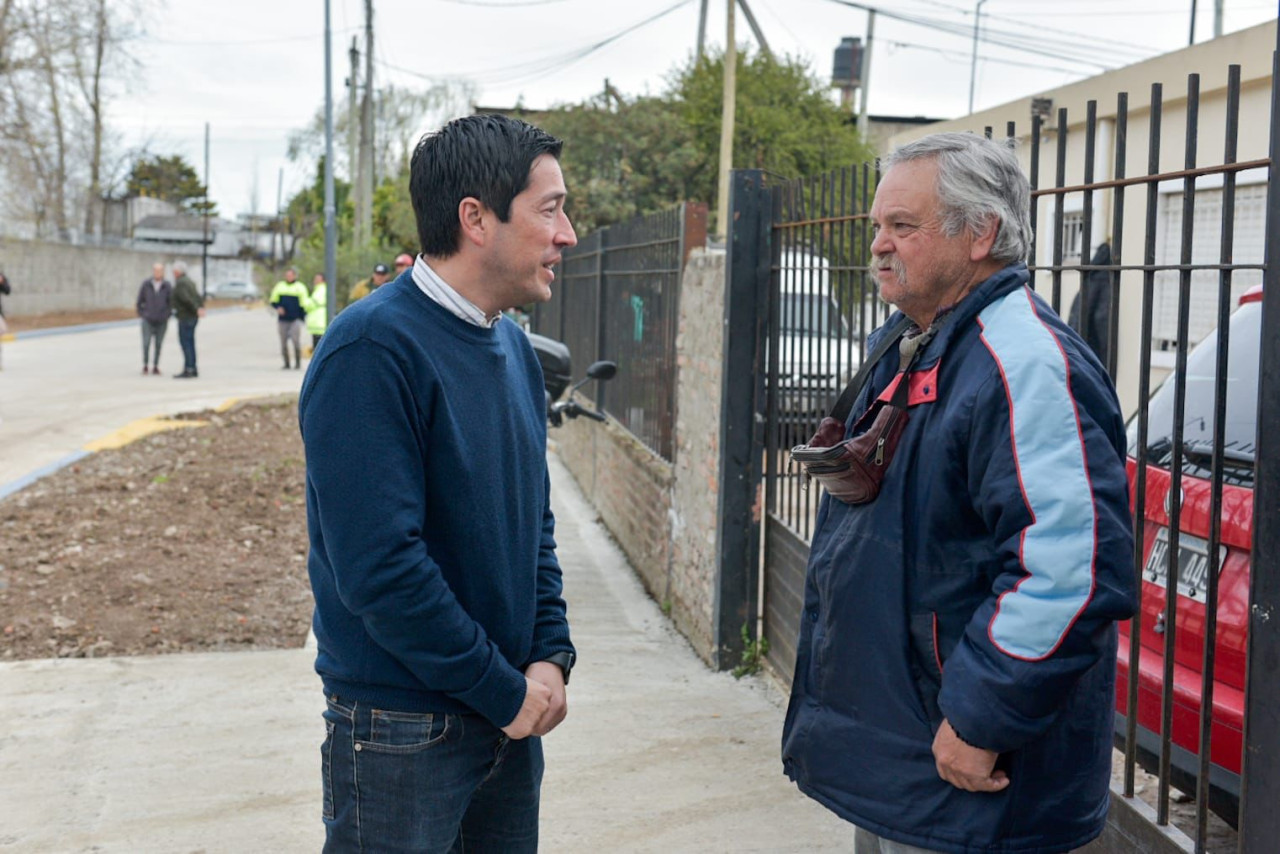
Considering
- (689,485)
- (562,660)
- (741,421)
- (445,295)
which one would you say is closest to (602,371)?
(689,485)

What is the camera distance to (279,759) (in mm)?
4844

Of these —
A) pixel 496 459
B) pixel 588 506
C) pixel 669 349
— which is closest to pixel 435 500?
pixel 496 459

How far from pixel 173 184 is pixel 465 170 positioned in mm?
112413

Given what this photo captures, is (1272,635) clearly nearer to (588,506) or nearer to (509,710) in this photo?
(509,710)

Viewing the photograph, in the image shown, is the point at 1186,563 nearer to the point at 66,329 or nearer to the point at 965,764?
the point at 965,764

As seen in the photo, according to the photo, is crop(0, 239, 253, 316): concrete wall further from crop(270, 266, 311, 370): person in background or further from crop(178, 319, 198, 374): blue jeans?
crop(178, 319, 198, 374): blue jeans

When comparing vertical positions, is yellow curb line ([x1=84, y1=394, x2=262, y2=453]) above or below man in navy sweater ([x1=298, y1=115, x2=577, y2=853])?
below

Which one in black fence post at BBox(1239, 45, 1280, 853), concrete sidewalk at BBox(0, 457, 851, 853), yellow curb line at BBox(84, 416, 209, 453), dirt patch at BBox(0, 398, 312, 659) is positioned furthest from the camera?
yellow curb line at BBox(84, 416, 209, 453)

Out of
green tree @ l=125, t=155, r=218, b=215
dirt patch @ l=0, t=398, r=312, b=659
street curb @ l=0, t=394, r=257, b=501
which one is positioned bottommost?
dirt patch @ l=0, t=398, r=312, b=659

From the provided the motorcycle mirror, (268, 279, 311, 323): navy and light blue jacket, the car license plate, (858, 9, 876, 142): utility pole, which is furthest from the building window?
(858, 9, 876, 142): utility pole

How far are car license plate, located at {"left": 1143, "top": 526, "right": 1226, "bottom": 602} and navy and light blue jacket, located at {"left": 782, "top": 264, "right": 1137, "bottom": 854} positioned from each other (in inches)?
51.4

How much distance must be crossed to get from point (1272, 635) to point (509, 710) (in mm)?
1406

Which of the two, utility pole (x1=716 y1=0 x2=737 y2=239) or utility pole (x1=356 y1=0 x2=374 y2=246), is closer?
utility pole (x1=716 y1=0 x2=737 y2=239)

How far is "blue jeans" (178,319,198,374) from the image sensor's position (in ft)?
70.0
